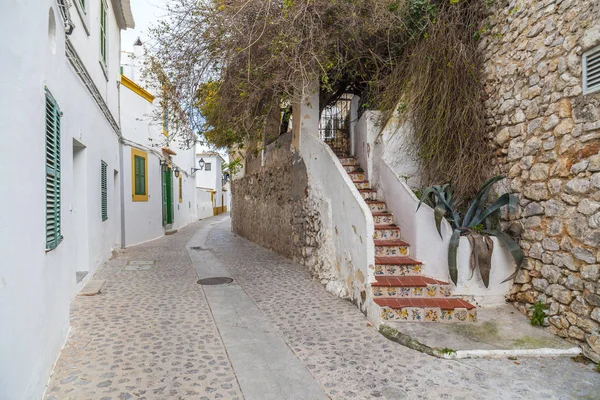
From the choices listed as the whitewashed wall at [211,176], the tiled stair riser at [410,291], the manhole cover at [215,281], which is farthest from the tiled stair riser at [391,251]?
the whitewashed wall at [211,176]

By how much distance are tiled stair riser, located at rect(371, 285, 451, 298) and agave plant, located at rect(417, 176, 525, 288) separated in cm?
20

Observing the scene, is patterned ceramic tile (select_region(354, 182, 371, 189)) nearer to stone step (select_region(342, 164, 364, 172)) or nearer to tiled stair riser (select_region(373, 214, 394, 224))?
stone step (select_region(342, 164, 364, 172))

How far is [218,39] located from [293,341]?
4.41m

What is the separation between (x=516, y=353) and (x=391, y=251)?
1983 mm

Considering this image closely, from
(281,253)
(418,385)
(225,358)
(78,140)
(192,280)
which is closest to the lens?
(418,385)

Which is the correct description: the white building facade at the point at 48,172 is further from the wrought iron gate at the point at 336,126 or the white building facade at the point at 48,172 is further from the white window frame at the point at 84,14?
the wrought iron gate at the point at 336,126

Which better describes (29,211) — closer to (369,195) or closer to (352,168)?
(369,195)

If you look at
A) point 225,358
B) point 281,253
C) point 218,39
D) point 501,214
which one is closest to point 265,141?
point 281,253

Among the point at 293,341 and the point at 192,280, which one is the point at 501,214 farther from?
the point at 192,280

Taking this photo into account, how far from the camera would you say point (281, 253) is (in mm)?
8547

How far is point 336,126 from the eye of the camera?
340 inches

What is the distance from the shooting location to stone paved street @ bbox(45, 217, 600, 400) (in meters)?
2.80

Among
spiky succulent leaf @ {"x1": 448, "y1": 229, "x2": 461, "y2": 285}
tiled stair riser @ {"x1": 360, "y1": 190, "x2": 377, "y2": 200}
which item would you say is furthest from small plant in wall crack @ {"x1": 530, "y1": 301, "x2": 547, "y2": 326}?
tiled stair riser @ {"x1": 360, "y1": 190, "x2": 377, "y2": 200}

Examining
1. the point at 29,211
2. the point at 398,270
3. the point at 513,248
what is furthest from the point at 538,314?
the point at 29,211
